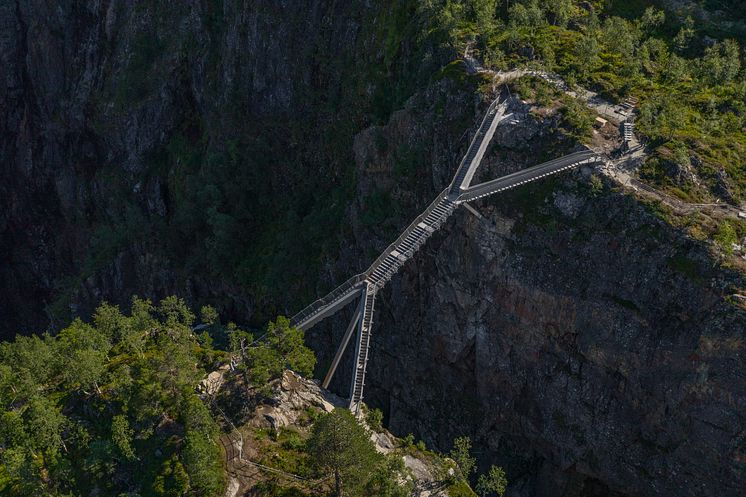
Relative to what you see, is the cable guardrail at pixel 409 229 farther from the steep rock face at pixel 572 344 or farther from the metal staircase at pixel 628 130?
the metal staircase at pixel 628 130

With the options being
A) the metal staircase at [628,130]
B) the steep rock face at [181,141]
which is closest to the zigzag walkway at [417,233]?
the metal staircase at [628,130]

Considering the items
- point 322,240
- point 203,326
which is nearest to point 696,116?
point 322,240

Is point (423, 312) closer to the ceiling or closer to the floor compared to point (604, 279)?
closer to the floor

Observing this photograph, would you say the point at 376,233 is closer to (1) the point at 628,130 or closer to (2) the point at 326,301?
(2) the point at 326,301

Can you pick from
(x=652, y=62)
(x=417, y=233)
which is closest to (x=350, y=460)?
(x=417, y=233)

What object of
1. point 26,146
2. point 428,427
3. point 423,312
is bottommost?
point 26,146

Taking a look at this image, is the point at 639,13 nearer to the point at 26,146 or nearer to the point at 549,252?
the point at 549,252
